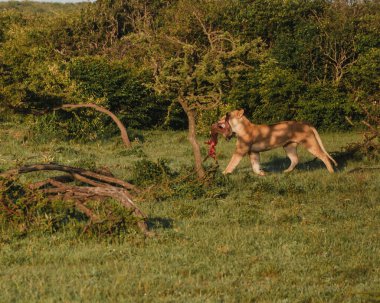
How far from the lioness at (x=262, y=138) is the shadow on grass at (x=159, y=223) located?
489 centimetres

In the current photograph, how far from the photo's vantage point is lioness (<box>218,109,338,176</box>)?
1537cm

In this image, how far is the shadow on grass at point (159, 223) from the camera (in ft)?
32.1

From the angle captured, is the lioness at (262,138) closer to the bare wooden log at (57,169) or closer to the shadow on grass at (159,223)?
the bare wooden log at (57,169)

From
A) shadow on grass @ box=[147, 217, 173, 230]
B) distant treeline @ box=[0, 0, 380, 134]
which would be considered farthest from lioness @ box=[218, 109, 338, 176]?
distant treeline @ box=[0, 0, 380, 134]

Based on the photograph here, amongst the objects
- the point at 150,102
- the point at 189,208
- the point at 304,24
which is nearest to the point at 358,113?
the point at 304,24

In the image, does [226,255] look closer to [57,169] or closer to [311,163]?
[57,169]

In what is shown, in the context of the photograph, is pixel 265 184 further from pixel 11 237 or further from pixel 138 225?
pixel 11 237

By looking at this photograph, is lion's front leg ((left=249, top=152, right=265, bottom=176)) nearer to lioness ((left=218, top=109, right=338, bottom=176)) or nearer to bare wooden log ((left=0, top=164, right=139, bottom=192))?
lioness ((left=218, top=109, right=338, bottom=176))

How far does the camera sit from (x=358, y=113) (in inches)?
1051

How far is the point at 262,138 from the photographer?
15648 mm

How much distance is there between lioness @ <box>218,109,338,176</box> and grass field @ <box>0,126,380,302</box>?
86.3 inches

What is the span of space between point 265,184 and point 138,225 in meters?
4.43

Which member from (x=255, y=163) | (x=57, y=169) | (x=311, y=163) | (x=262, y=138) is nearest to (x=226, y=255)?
(x=57, y=169)

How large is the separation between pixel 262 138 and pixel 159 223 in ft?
20.5
